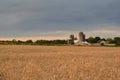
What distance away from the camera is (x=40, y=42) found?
356 feet

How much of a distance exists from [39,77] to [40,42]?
9380 cm

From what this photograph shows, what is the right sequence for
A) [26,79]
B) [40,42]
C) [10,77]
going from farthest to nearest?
1. [40,42]
2. [10,77]
3. [26,79]

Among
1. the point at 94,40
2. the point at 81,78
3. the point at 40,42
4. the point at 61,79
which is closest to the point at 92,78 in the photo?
the point at 81,78

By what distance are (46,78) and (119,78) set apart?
3061mm

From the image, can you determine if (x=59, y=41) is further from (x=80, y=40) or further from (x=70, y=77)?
(x=70, y=77)

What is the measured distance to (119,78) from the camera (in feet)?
48.0

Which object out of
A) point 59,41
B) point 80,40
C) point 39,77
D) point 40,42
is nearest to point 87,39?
point 80,40

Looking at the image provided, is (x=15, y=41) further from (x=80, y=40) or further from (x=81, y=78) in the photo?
(x=81, y=78)

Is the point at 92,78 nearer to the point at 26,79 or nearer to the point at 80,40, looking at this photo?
the point at 26,79

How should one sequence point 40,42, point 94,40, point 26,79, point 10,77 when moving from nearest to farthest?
point 26,79, point 10,77, point 40,42, point 94,40

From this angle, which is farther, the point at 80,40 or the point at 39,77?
the point at 80,40

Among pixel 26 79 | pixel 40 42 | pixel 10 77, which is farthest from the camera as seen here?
pixel 40 42

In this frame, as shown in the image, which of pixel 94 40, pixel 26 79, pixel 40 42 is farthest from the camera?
pixel 94 40

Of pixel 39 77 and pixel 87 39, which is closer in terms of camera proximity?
pixel 39 77
